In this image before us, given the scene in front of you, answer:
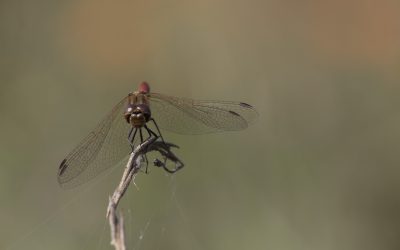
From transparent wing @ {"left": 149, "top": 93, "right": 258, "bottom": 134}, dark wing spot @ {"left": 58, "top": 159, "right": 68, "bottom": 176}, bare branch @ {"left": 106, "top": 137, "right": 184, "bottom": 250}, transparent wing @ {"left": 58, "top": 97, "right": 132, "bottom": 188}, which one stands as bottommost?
→ bare branch @ {"left": 106, "top": 137, "right": 184, "bottom": 250}

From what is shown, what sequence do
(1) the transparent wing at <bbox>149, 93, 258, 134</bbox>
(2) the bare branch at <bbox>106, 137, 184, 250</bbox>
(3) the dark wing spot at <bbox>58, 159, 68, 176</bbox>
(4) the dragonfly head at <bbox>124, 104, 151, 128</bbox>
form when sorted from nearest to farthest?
(2) the bare branch at <bbox>106, 137, 184, 250</bbox> < (3) the dark wing spot at <bbox>58, 159, 68, 176</bbox> < (4) the dragonfly head at <bbox>124, 104, 151, 128</bbox> < (1) the transparent wing at <bbox>149, 93, 258, 134</bbox>

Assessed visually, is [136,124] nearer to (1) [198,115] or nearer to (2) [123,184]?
(1) [198,115]

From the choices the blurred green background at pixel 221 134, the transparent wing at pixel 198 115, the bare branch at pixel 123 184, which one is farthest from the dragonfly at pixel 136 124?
the blurred green background at pixel 221 134

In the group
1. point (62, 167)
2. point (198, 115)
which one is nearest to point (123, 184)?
point (62, 167)

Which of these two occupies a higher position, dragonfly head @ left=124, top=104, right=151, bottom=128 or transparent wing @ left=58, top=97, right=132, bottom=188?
dragonfly head @ left=124, top=104, right=151, bottom=128

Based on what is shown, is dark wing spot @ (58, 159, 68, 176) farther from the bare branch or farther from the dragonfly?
the bare branch

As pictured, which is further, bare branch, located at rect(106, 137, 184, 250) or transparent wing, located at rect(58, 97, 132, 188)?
transparent wing, located at rect(58, 97, 132, 188)

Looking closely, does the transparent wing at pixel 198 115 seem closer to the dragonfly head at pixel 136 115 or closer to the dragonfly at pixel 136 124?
the dragonfly at pixel 136 124

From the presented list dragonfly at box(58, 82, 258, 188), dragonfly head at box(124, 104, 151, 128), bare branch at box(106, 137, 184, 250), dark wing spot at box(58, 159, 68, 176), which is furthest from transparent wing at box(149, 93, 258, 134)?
bare branch at box(106, 137, 184, 250)

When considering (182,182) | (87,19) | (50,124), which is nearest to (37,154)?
(50,124)

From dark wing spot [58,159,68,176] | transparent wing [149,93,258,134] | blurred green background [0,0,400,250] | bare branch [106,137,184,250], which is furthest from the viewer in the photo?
blurred green background [0,0,400,250]
